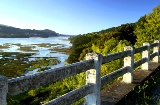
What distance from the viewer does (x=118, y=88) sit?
24.4ft

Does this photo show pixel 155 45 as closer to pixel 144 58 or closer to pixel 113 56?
pixel 144 58

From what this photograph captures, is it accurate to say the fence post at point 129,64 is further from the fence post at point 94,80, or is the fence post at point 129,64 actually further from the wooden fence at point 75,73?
the fence post at point 94,80

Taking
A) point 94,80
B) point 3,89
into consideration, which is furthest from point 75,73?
point 3,89

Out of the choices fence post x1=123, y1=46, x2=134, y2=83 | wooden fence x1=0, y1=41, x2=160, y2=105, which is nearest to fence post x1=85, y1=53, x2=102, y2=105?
wooden fence x1=0, y1=41, x2=160, y2=105

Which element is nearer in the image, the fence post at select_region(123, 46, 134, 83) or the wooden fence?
the wooden fence

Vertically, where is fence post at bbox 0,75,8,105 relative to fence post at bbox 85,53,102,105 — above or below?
above

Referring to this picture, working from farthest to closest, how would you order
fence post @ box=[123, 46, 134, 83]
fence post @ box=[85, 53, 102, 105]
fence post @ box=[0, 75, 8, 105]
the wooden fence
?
fence post @ box=[123, 46, 134, 83]
fence post @ box=[85, 53, 102, 105]
the wooden fence
fence post @ box=[0, 75, 8, 105]

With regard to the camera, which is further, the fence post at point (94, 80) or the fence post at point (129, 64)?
the fence post at point (129, 64)

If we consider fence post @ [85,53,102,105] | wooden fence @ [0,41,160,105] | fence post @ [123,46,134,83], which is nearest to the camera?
wooden fence @ [0,41,160,105]

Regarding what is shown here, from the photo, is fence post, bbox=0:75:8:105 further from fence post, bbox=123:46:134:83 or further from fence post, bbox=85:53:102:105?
fence post, bbox=123:46:134:83

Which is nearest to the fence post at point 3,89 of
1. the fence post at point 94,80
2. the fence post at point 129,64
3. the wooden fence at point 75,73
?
the wooden fence at point 75,73

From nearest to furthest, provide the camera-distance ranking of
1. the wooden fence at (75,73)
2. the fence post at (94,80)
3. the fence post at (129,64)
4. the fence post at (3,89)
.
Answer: the fence post at (3,89), the wooden fence at (75,73), the fence post at (94,80), the fence post at (129,64)

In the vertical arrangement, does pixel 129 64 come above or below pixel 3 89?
below

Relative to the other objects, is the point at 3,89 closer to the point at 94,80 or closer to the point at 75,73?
the point at 75,73
